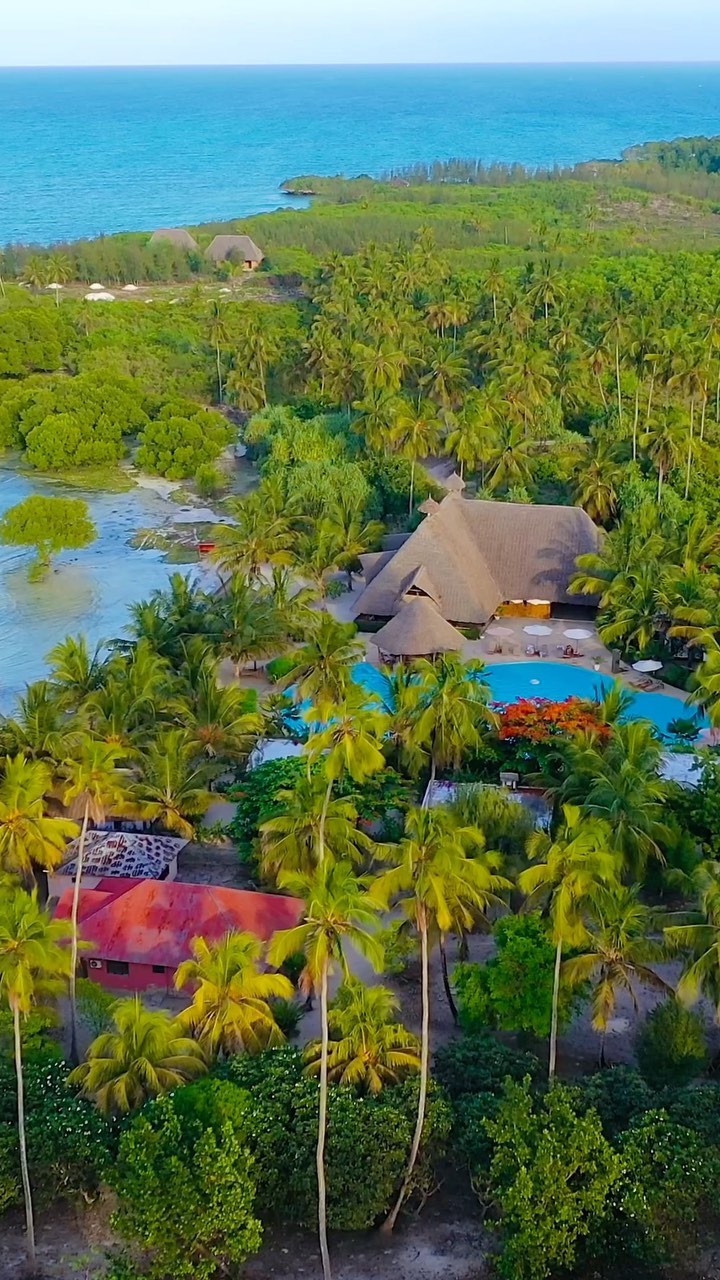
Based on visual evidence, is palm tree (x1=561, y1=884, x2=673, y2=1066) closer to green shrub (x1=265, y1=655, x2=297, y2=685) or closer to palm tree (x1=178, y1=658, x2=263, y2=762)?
palm tree (x1=178, y1=658, x2=263, y2=762)

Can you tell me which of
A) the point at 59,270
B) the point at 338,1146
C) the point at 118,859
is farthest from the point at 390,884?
the point at 59,270

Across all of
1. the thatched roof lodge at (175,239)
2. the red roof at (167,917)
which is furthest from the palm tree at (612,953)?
the thatched roof lodge at (175,239)

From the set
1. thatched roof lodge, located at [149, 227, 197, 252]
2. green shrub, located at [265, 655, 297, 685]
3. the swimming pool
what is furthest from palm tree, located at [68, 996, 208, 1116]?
thatched roof lodge, located at [149, 227, 197, 252]

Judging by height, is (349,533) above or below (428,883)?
below

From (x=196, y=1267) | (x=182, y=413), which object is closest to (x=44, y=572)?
(x=182, y=413)

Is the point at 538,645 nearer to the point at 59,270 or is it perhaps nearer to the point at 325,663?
the point at 325,663

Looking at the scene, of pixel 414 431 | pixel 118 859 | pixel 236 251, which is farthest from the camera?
pixel 236 251
